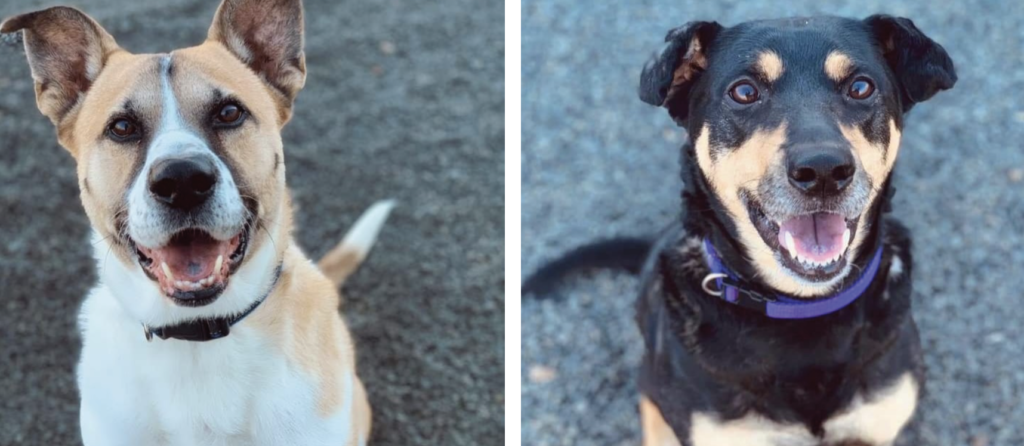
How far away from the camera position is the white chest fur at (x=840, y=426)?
257 cm

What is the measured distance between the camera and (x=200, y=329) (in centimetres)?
229

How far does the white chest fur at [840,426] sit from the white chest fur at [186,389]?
1047 millimetres

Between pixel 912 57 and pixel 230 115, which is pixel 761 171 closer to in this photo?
pixel 912 57

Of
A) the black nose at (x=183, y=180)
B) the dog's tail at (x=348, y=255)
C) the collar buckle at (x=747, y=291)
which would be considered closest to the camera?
the black nose at (x=183, y=180)

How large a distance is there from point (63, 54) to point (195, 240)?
541 mm

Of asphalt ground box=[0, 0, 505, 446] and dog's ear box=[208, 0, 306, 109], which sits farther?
asphalt ground box=[0, 0, 505, 446]

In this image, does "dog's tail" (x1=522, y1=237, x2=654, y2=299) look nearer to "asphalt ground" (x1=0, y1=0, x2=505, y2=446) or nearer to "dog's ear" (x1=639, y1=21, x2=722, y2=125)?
"asphalt ground" (x1=0, y1=0, x2=505, y2=446)

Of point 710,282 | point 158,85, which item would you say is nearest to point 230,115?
point 158,85

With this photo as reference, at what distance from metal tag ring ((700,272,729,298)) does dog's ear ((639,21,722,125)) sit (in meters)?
0.46

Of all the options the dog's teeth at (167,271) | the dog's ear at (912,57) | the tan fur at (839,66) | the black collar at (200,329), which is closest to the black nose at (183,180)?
the dog's teeth at (167,271)

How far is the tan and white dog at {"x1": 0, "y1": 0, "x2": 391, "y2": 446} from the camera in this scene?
2.09 metres

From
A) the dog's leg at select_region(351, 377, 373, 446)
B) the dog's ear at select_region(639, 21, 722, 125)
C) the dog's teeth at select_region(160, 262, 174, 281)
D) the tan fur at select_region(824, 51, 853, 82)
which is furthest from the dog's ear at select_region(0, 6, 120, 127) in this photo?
the tan fur at select_region(824, 51, 853, 82)

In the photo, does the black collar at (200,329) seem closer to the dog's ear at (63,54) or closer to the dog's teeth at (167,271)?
the dog's teeth at (167,271)

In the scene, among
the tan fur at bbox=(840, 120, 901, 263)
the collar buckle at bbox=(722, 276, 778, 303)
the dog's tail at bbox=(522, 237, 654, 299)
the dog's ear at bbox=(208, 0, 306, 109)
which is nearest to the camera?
the tan fur at bbox=(840, 120, 901, 263)
